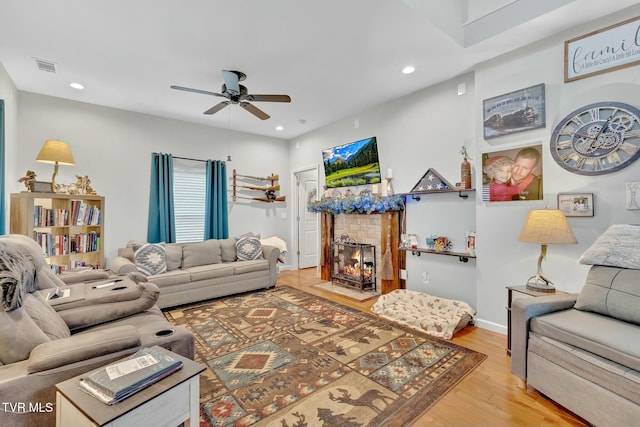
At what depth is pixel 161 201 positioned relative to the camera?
4.62 meters

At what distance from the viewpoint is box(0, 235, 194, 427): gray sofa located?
1.20 meters

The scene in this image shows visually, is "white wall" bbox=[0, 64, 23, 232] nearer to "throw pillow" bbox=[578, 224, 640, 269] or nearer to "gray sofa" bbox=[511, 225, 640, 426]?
"gray sofa" bbox=[511, 225, 640, 426]

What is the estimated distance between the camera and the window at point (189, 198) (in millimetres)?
4969

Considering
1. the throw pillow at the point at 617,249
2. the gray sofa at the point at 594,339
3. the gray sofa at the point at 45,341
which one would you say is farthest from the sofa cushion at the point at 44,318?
the throw pillow at the point at 617,249

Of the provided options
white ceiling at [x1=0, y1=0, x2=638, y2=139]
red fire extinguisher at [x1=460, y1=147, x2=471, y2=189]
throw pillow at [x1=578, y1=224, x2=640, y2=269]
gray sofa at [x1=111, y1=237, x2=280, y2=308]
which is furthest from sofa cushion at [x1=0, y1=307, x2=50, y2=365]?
red fire extinguisher at [x1=460, y1=147, x2=471, y2=189]

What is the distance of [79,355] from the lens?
1332 millimetres

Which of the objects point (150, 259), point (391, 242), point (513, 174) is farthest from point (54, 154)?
point (513, 174)

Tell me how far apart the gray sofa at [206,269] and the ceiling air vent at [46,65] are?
7.40 ft

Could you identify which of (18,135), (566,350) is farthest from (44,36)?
(566,350)

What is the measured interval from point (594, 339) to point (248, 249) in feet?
13.8

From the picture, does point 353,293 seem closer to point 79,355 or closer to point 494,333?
point 494,333

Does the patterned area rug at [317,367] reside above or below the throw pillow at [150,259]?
below

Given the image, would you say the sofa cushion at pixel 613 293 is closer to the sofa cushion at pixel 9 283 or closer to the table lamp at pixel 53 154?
the sofa cushion at pixel 9 283

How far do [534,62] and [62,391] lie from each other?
13.4 feet
